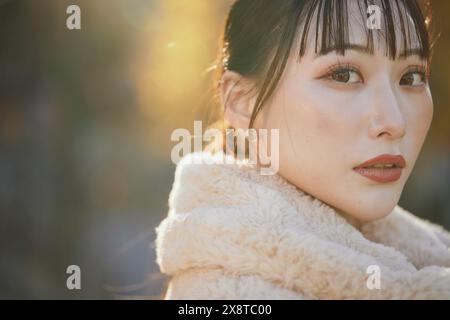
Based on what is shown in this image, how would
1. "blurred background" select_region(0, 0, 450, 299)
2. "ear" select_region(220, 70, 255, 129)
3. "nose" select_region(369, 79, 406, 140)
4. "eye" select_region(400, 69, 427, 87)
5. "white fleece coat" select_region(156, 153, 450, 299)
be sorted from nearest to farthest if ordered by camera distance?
"white fleece coat" select_region(156, 153, 450, 299) → "nose" select_region(369, 79, 406, 140) → "eye" select_region(400, 69, 427, 87) → "ear" select_region(220, 70, 255, 129) → "blurred background" select_region(0, 0, 450, 299)

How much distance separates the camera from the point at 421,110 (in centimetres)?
143

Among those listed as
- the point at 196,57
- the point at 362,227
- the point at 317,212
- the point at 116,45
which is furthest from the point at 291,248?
the point at 116,45

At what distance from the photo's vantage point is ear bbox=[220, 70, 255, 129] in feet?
5.11

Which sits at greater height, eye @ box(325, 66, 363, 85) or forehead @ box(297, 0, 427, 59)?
forehead @ box(297, 0, 427, 59)

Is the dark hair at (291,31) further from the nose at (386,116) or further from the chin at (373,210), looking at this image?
the chin at (373,210)

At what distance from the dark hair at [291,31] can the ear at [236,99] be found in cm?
2

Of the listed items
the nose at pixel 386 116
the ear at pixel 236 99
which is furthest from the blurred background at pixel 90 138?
the nose at pixel 386 116

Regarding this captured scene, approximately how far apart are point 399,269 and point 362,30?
1.88 feet

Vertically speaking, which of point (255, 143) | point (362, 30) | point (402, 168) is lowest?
point (402, 168)

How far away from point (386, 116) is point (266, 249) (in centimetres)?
43

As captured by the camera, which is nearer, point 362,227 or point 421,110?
point 421,110

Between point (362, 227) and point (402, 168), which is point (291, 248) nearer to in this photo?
point (402, 168)

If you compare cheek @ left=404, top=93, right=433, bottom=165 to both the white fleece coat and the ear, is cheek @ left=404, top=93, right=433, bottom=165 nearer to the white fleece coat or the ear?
the white fleece coat

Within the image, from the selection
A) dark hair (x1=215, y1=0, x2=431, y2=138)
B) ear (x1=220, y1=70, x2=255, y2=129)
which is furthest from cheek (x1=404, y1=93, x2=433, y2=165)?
ear (x1=220, y1=70, x2=255, y2=129)
